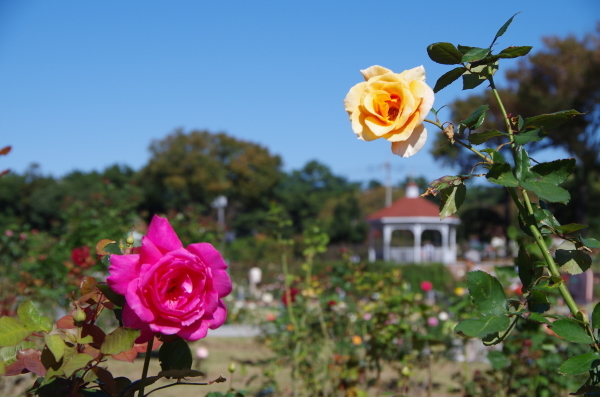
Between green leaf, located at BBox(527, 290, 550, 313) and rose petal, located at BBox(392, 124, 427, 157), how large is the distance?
248 millimetres

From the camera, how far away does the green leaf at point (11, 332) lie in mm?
742

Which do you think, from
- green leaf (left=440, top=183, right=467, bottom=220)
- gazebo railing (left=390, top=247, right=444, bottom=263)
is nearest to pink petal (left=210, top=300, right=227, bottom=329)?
green leaf (left=440, top=183, right=467, bottom=220)

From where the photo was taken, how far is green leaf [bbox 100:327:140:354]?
720 millimetres

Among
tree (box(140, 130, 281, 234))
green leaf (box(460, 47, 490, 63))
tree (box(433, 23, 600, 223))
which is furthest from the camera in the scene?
tree (box(140, 130, 281, 234))

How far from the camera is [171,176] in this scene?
99.9 feet

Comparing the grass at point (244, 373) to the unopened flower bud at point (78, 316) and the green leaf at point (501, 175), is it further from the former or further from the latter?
the green leaf at point (501, 175)

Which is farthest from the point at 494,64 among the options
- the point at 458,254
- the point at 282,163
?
the point at 282,163

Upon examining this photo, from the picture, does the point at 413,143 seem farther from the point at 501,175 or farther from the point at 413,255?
the point at 413,255

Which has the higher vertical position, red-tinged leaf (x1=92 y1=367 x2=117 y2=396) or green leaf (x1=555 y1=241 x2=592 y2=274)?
green leaf (x1=555 y1=241 x2=592 y2=274)

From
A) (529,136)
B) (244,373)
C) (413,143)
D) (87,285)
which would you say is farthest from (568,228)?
(244,373)

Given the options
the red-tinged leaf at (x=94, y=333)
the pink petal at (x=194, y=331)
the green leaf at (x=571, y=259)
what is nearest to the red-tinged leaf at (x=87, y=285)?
the red-tinged leaf at (x=94, y=333)

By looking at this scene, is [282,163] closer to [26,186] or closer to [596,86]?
[26,186]

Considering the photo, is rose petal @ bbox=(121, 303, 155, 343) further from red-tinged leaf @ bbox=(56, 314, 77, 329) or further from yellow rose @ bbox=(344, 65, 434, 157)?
yellow rose @ bbox=(344, 65, 434, 157)

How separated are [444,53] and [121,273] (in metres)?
0.53
